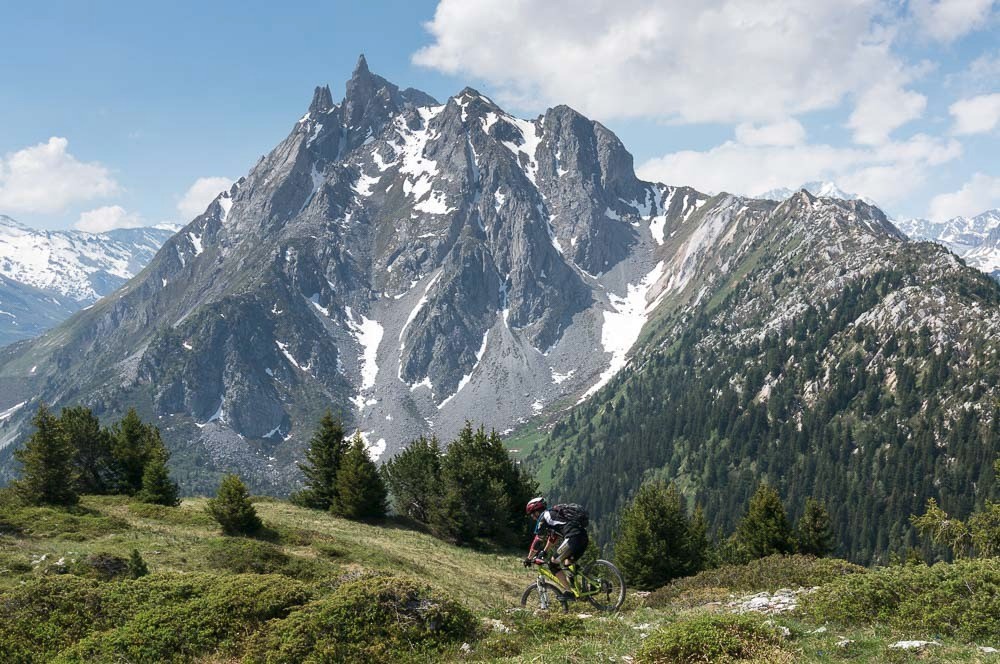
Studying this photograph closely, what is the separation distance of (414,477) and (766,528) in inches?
1297

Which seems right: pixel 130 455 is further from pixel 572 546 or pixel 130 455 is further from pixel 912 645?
pixel 912 645

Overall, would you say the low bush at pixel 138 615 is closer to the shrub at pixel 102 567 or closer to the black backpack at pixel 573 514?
the shrub at pixel 102 567

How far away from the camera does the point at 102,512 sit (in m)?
38.8

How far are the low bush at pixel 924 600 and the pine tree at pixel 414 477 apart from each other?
1618 inches

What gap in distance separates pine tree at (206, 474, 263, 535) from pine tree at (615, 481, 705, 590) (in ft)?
90.2

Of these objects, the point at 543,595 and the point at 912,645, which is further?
the point at 543,595

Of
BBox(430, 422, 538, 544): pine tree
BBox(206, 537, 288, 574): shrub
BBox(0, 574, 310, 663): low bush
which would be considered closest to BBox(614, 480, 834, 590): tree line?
BBox(430, 422, 538, 544): pine tree

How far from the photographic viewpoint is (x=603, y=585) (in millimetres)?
20578

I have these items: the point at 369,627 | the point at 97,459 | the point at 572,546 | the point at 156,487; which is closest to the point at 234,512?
the point at 156,487

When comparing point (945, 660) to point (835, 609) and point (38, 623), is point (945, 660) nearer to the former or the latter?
point (835, 609)

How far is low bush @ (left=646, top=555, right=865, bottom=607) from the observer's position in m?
24.8

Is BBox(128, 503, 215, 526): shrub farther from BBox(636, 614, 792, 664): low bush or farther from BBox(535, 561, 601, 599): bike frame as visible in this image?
BBox(636, 614, 792, 664): low bush

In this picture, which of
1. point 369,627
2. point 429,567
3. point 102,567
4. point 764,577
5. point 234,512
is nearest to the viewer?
point 369,627

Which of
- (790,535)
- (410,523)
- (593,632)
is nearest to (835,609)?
(593,632)
